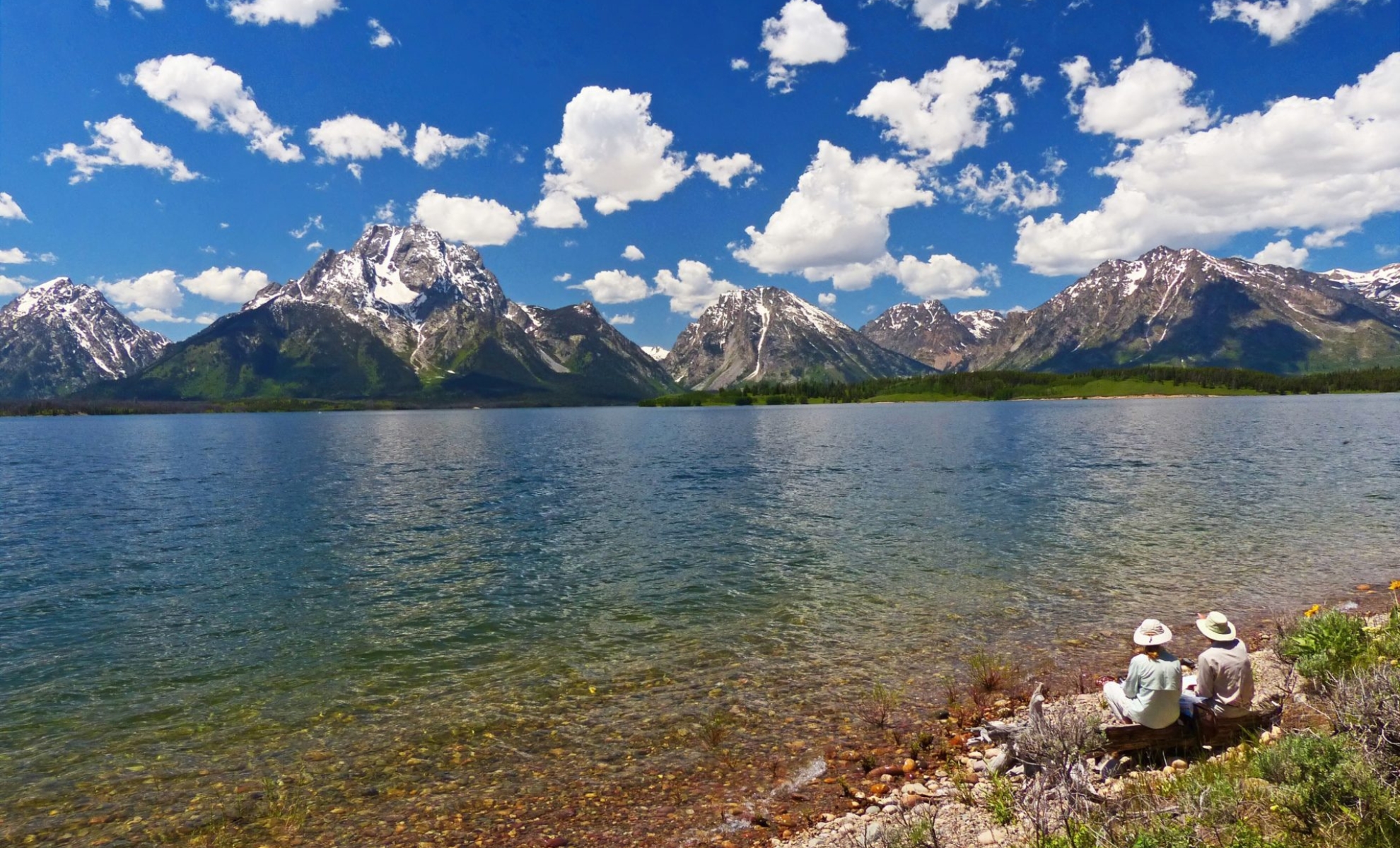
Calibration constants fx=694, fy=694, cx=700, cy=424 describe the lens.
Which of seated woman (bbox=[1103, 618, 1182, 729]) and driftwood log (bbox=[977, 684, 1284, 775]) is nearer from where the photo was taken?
seated woman (bbox=[1103, 618, 1182, 729])

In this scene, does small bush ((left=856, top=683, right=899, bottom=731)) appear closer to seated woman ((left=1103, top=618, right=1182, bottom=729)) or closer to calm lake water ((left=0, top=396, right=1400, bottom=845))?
calm lake water ((left=0, top=396, right=1400, bottom=845))

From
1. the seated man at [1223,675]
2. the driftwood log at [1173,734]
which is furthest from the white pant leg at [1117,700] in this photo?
the seated man at [1223,675]

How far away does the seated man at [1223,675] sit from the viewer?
51.4 feet

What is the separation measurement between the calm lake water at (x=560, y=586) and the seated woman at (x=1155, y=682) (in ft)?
27.8

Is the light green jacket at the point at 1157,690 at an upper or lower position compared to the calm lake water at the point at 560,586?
upper

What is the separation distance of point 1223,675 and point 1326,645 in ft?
18.0

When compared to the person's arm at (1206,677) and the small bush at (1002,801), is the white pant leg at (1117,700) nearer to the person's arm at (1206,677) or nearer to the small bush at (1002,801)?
the person's arm at (1206,677)

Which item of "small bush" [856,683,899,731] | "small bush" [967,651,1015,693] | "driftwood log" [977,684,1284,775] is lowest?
"small bush" [856,683,899,731]

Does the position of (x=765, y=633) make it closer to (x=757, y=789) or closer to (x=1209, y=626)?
(x=757, y=789)

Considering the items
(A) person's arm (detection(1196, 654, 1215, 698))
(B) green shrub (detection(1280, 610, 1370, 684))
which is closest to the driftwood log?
(A) person's arm (detection(1196, 654, 1215, 698))

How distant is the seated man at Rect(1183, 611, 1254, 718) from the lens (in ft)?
51.4

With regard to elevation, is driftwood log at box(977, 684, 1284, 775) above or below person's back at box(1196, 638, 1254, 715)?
below

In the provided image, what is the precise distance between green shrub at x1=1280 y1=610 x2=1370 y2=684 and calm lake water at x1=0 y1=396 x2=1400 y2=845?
7835 millimetres

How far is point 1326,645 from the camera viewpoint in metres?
18.5
